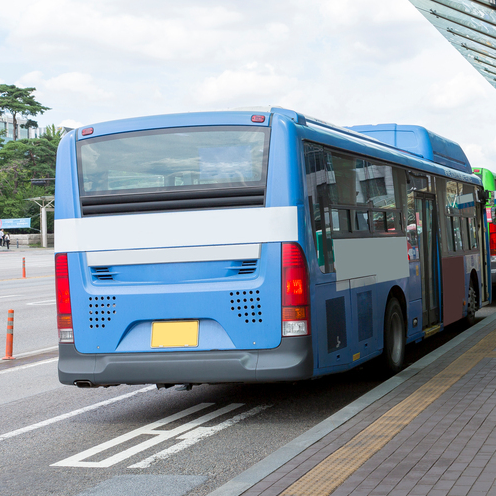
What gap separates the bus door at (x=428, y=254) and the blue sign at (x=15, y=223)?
231 feet

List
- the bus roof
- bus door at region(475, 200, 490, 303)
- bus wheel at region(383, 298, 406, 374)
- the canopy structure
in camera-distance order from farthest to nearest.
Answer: the canopy structure, bus door at region(475, 200, 490, 303), the bus roof, bus wheel at region(383, 298, 406, 374)

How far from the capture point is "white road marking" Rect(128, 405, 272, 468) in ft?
19.1

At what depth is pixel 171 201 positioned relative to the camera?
666 centimetres

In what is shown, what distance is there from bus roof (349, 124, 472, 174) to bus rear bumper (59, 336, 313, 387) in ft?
21.2

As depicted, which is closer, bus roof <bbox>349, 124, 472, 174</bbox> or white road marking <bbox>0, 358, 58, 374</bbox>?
white road marking <bbox>0, 358, 58, 374</bbox>

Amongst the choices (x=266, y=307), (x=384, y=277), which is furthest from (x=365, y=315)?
(x=266, y=307)

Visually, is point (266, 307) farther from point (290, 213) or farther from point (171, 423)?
point (171, 423)

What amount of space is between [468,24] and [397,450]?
16097 mm

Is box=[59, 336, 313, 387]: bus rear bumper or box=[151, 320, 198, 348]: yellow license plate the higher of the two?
box=[151, 320, 198, 348]: yellow license plate

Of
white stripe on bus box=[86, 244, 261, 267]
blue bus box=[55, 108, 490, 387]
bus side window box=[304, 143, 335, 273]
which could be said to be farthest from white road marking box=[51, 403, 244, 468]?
bus side window box=[304, 143, 335, 273]

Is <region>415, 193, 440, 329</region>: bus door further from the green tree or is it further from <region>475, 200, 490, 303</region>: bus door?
the green tree

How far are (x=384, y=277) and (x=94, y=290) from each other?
339 centimetres

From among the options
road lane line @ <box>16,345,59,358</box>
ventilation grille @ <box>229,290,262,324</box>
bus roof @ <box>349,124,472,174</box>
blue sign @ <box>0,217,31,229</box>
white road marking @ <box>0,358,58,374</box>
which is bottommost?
white road marking @ <box>0,358,58,374</box>

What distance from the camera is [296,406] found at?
25.1 feet
